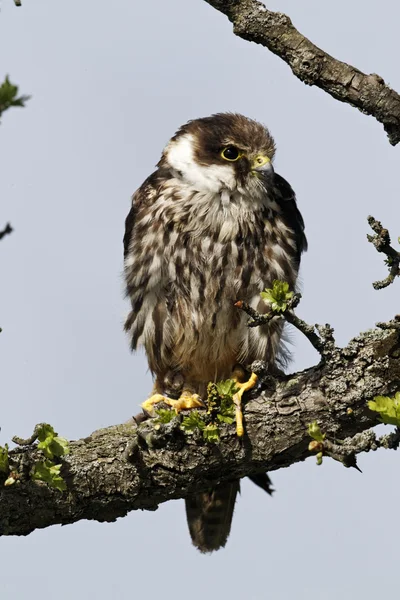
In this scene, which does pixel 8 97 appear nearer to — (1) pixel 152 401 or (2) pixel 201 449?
(2) pixel 201 449

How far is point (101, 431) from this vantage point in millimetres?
3848

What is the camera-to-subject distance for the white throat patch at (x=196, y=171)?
463 cm

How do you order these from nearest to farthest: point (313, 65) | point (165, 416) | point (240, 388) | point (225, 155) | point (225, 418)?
1. point (313, 65)
2. point (165, 416)
3. point (225, 418)
4. point (240, 388)
5. point (225, 155)

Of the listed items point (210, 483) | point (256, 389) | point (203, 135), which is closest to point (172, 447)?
point (210, 483)

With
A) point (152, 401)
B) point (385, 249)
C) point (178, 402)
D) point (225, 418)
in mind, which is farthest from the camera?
point (152, 401)

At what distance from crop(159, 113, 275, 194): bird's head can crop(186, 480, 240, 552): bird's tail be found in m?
1.63

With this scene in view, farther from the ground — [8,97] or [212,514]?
[212,514]

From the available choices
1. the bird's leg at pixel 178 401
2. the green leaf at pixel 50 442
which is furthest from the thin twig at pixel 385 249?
the bird's leg at pixel 178 401

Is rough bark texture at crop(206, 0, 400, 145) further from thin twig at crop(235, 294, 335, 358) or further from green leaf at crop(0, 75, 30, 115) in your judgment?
green leaf at crop(0, 75, 30, 115)

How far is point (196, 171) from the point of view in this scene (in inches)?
187

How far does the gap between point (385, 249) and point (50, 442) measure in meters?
1.44

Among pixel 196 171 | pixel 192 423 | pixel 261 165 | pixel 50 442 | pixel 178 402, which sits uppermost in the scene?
pixel 196 171

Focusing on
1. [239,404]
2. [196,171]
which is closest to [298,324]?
[239,404]

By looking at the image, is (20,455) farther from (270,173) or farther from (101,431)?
(270,173)
